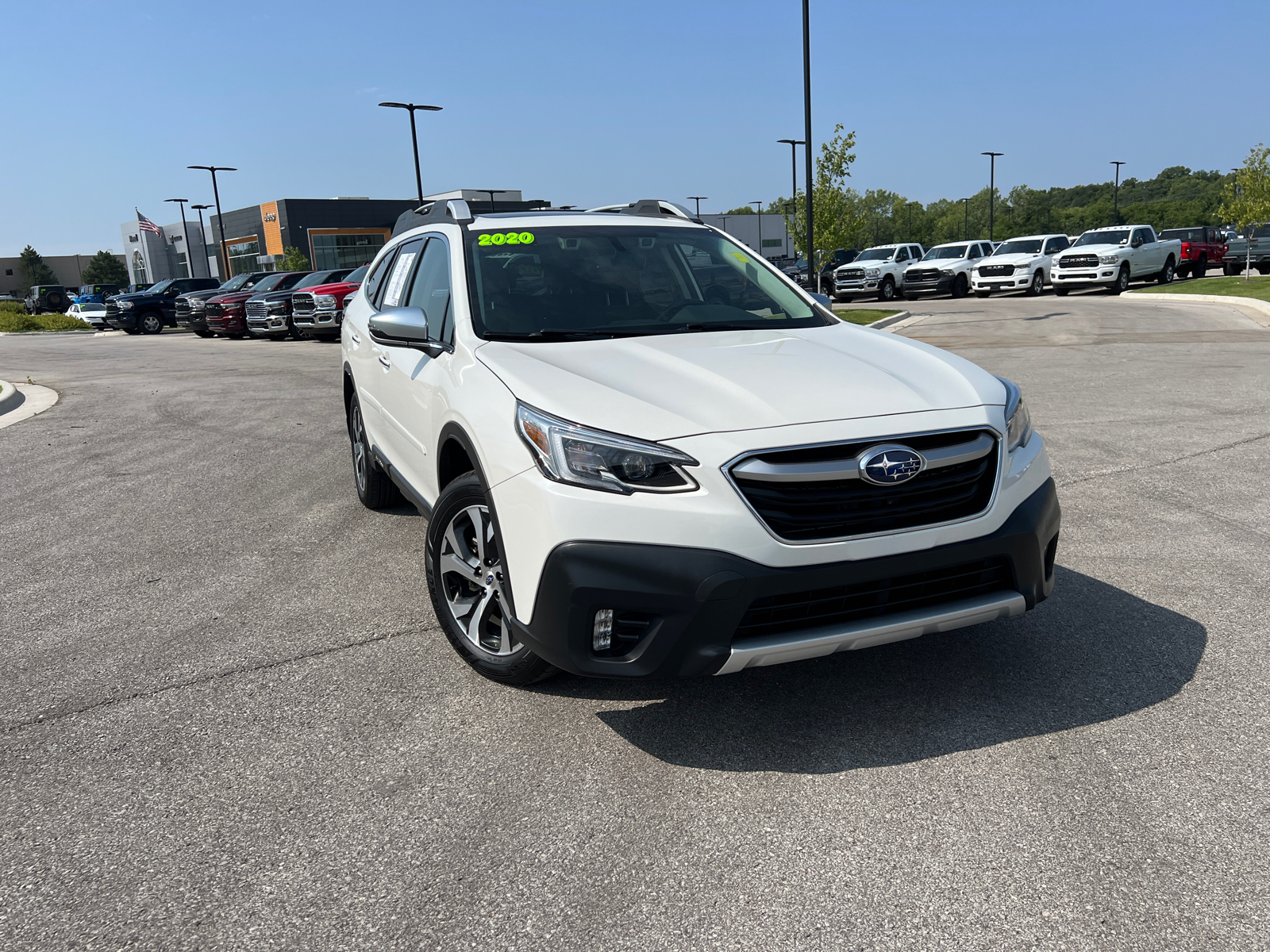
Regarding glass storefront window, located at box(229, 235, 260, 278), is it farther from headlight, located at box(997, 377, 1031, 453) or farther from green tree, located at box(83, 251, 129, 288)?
headlight, located at box(997, 377, 1031, 453)

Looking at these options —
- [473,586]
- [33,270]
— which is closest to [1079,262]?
[473,586]

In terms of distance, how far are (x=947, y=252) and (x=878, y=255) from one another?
8.31 ft

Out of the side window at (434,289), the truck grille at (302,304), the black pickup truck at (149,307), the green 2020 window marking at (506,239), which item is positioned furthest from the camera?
the black pickup truck at (149,307)

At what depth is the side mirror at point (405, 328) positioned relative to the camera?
4035 millimetres

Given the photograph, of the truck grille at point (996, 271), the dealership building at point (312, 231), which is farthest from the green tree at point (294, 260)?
the truck grille at point (996, 271)

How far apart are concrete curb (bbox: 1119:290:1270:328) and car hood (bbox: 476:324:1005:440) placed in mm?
18812

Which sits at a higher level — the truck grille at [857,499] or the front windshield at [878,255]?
the front windshield at [878,255]

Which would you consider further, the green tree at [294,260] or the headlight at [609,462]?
the green tree at [294,260]

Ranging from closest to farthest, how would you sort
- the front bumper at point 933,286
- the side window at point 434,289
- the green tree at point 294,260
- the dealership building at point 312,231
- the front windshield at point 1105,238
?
the side window at point 434,289
the front windshield at point 1105,238
the front bumper at point 933,286
the green tree at point 294,260
the dealership building at point 312,231

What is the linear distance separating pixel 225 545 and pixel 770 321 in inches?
140

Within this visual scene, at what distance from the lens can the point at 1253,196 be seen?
120 ft

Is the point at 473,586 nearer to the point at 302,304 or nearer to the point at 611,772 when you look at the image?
the point at 611,772

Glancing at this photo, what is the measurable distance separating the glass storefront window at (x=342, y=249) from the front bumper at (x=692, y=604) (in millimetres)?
81552

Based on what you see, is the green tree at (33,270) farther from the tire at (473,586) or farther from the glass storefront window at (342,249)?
the tire at (473,586)
